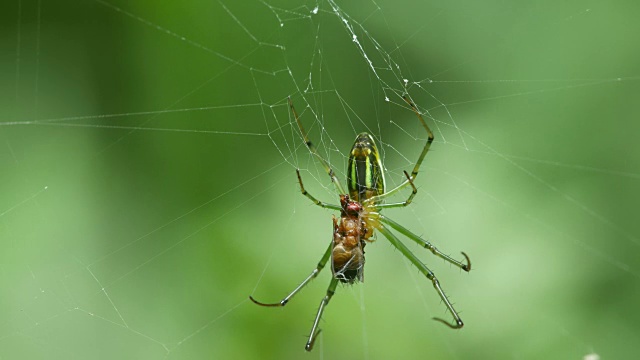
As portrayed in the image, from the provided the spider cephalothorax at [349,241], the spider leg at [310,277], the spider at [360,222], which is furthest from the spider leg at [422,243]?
the spider leg at [310,277]

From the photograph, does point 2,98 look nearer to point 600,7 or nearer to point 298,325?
point 298,325

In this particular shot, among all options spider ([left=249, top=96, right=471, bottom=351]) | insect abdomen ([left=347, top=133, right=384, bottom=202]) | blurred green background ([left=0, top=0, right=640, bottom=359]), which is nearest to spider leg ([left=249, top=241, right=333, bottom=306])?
spider ([left=249, top=96, right=471, bottom=351])

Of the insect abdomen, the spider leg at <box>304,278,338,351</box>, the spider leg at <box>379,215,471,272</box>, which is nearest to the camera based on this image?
the insect abdomen

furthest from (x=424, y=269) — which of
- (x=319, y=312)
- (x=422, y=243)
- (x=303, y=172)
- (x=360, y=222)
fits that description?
(x=303, y=172)

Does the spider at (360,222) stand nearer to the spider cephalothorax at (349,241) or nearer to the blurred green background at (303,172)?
the spider cephalothorax at (349,241)

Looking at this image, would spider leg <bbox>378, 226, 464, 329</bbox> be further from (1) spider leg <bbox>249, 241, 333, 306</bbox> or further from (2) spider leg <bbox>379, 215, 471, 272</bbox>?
(1) spider leg <bbox>249, 241, 333, 306</bbox>

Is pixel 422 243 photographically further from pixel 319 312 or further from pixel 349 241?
pixel 319 312

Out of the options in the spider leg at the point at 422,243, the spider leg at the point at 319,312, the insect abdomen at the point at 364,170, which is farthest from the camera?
the spider leg at the point at 422,243
